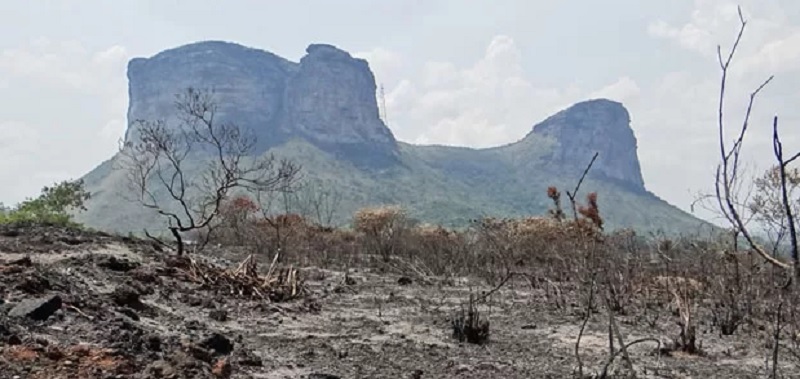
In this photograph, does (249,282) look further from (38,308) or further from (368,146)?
(368,146)

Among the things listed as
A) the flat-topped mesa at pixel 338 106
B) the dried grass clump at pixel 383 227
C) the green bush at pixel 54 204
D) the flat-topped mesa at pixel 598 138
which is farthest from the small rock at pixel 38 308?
the flat-topped mesa at pixel 598 138

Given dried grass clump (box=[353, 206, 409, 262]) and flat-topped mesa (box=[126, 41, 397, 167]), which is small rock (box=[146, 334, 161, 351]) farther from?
flat-topped mesa (box=[126, 41, 397, 167])

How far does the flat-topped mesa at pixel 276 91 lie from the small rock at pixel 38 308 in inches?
A: 3403

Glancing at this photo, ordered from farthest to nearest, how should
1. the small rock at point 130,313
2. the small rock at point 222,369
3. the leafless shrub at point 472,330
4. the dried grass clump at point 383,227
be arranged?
the dried grass clump at point 383,227 → the leafless shrub at point 472,330 → the small rock at point 130,313 → the small rock at point 222,369

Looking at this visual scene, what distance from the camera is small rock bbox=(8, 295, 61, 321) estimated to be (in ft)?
17.6

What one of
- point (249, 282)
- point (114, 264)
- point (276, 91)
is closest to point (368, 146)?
point (276, 91)

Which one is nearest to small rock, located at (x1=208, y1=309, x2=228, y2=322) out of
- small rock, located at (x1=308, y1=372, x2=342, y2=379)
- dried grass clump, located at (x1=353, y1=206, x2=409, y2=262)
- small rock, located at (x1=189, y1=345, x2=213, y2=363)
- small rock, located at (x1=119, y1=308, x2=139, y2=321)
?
small rock, located at (x1=119, y1=308, x2=139, y2=321)

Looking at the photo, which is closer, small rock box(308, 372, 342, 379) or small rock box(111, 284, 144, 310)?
small rock box(308, 372, 342, 379)

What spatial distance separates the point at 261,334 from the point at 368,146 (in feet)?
288

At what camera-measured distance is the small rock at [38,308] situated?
5.37 meters

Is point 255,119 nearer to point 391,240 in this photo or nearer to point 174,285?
point 391,240

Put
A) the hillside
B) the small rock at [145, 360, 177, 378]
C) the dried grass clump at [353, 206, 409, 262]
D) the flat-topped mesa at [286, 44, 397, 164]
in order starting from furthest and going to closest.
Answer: the flat-topped mesa at [286, 44, 397, 164]
the hillside
the dried grass clump at [353, 206, 409, 262]
the small rock at [145, 360, 177, 378]

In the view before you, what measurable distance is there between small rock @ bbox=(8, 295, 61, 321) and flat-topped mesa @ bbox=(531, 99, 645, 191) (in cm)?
10414

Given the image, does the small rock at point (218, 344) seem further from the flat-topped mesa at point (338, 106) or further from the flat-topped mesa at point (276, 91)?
the flat-topped mesa at point (276, 91)
